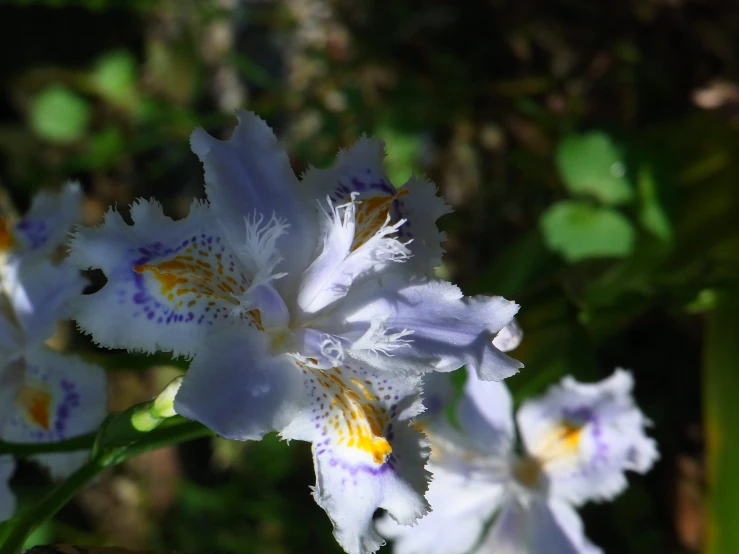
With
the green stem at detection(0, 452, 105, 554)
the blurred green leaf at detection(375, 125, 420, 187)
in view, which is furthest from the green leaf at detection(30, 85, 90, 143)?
the green stem at detection(0, 452, 105, 554)

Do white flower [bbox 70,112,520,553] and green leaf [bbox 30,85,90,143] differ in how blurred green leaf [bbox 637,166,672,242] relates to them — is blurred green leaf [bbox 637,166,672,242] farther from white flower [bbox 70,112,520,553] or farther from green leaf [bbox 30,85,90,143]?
green leaf [bbox 30,85,90,143]

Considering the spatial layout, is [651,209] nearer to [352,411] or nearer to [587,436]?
[587,436]

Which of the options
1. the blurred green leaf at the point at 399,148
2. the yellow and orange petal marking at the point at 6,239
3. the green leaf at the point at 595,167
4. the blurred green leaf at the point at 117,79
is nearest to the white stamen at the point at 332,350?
the yellow and orange petal marking at the point at 6,239

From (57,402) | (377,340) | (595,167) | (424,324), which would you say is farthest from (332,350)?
(595,167)

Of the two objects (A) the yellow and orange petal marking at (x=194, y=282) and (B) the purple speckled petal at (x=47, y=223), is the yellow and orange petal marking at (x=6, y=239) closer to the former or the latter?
(B) the purple speckled petal at (x=47, y=223)

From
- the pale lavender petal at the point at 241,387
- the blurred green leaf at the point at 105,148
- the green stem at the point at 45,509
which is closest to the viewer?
the pale lavender petal at the point at 241,387
